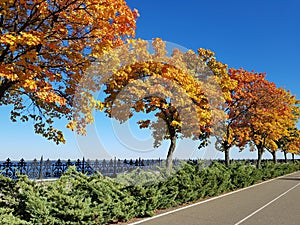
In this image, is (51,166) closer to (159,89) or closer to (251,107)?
(159,89)

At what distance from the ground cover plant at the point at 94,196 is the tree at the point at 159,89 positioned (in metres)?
2.20

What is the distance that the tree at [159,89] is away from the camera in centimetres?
996

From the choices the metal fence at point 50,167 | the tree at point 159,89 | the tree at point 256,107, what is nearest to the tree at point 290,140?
the tree at point 256,107

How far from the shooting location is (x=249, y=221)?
8742mm

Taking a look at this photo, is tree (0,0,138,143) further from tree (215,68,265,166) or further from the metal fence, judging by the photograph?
tree (215,68,265,166)

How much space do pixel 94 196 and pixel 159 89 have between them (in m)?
5.67

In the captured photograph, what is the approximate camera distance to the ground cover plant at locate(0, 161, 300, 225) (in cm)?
689

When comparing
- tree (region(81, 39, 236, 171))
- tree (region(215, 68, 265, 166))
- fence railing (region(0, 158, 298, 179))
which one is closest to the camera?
tree (region(81, 39, 236, 171))

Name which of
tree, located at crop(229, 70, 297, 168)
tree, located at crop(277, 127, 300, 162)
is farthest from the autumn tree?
tree, located at crop(277, 127, 300, 162)

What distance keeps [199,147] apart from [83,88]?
12405 mm

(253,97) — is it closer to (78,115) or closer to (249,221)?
(249,221)

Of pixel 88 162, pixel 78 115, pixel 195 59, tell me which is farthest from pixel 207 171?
pixel 88 162

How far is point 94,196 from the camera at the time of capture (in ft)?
27.2

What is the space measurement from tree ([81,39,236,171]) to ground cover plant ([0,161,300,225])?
220 centimetres
